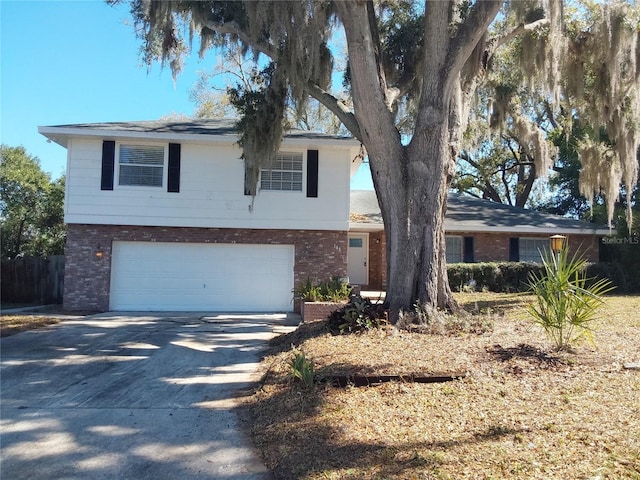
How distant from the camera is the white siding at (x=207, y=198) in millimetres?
13281

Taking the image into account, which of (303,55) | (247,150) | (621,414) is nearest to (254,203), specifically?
(247,150)

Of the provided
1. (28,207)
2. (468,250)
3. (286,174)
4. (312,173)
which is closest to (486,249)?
(468,250)

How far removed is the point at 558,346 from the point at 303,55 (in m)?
6.42

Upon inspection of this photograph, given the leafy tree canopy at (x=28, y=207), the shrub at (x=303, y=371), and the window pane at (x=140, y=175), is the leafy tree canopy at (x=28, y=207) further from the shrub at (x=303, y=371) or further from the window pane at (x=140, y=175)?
the shrub at (x=303, y=371)

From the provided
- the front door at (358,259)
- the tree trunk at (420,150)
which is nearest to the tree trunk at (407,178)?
the tree trunk at (420,150)

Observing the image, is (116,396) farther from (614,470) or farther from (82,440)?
(614,470)

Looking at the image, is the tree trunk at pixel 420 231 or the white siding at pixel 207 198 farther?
the white siding at pixel 207 198

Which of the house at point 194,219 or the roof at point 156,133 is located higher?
the roof at point 156,133

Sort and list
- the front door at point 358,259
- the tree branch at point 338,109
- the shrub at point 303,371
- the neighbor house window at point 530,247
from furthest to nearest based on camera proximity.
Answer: the front door at point 358,259
the neighbor house window at point 530,247
the tree branch at point 338,109
the shrub at point 303,371

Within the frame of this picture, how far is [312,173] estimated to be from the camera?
13875mm

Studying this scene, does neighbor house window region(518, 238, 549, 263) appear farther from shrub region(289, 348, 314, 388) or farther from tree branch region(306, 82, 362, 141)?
shrub region(289, 348, 314, 388)

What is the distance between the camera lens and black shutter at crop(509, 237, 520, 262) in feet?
58.9

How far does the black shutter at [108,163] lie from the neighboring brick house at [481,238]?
26.0 ft

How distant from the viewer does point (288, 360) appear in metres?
6.57
